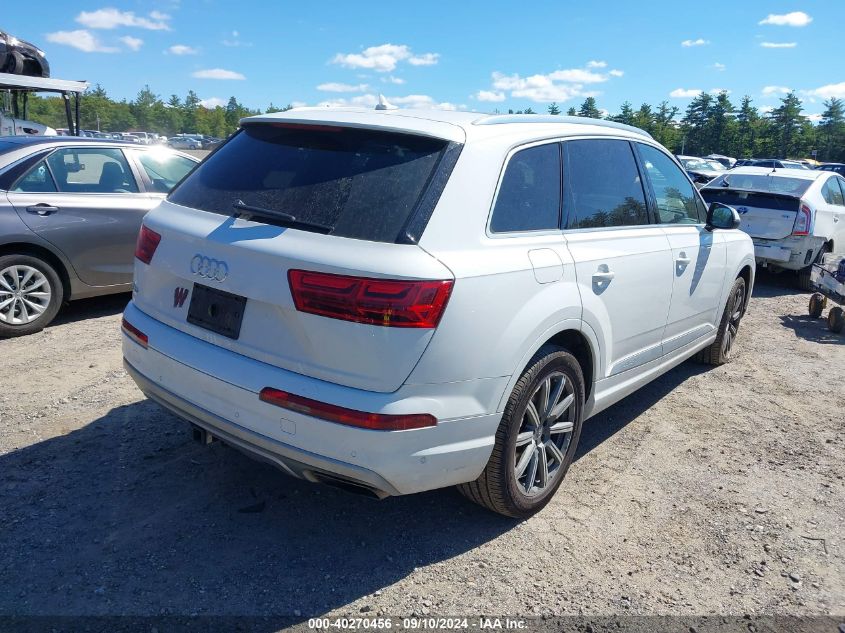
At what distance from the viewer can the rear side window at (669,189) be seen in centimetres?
436

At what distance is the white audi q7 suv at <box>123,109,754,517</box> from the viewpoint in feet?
8.13

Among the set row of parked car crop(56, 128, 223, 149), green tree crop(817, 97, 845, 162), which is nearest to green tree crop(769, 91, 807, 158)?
green tree crop(817, 97, 845, 162)

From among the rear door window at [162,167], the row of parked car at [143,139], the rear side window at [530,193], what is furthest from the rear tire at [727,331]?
the rear door window at [162,167]

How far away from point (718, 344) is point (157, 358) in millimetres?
4637

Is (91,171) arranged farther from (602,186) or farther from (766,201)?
(766,201)

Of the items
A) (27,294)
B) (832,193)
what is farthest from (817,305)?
(27,294)

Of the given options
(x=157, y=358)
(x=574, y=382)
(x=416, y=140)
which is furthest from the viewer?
(x=574, y=382)

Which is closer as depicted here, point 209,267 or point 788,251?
point 209,267

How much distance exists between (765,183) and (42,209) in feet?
30.5

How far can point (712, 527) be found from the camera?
338 centimetres

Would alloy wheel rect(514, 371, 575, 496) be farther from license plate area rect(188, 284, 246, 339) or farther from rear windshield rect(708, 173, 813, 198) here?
rear windshield rect(708, 173, 813, 198)

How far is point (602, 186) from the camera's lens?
3766mm

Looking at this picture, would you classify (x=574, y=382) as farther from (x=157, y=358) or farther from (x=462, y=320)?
(x=157, y=358)

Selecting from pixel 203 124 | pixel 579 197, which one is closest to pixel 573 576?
pixel 579 197
